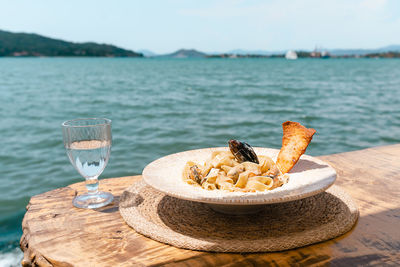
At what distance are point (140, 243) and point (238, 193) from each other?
13.1 inches

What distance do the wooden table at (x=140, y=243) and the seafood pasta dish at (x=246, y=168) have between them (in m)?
0.23

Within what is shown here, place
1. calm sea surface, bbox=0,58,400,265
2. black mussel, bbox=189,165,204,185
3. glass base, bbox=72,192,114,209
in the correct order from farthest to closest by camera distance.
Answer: calm sea surface, bbox=0,58,400,265 < glass base, bbox=72,192,114,209 < black mussel, bbox=189,165,204,185

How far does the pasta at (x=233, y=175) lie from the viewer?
1.12 meters

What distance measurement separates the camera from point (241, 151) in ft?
4.11

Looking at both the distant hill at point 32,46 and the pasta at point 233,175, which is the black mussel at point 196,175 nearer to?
the pasta at point 233,175

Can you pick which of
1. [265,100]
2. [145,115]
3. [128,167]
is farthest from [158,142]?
[265,100]

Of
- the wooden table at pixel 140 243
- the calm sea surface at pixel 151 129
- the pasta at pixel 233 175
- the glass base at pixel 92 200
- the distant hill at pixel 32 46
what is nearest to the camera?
the wooden table at pixel 140 243

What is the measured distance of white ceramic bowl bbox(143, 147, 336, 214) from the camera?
97 centimetres

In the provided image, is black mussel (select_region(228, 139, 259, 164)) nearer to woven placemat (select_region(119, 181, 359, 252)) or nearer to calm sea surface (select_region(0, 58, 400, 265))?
woven placemat (select_region(119, 181, 359, 252))

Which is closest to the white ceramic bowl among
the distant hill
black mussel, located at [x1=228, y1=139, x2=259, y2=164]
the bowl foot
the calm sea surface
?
the bowl foot

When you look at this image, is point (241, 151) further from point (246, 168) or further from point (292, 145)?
point (292, 145)

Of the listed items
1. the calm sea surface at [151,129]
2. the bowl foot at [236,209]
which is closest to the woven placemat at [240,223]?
the bowl foot at [236,209]

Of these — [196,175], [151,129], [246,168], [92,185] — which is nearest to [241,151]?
[246,168]

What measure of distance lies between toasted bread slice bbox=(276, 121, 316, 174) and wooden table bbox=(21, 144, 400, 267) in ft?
1.00
